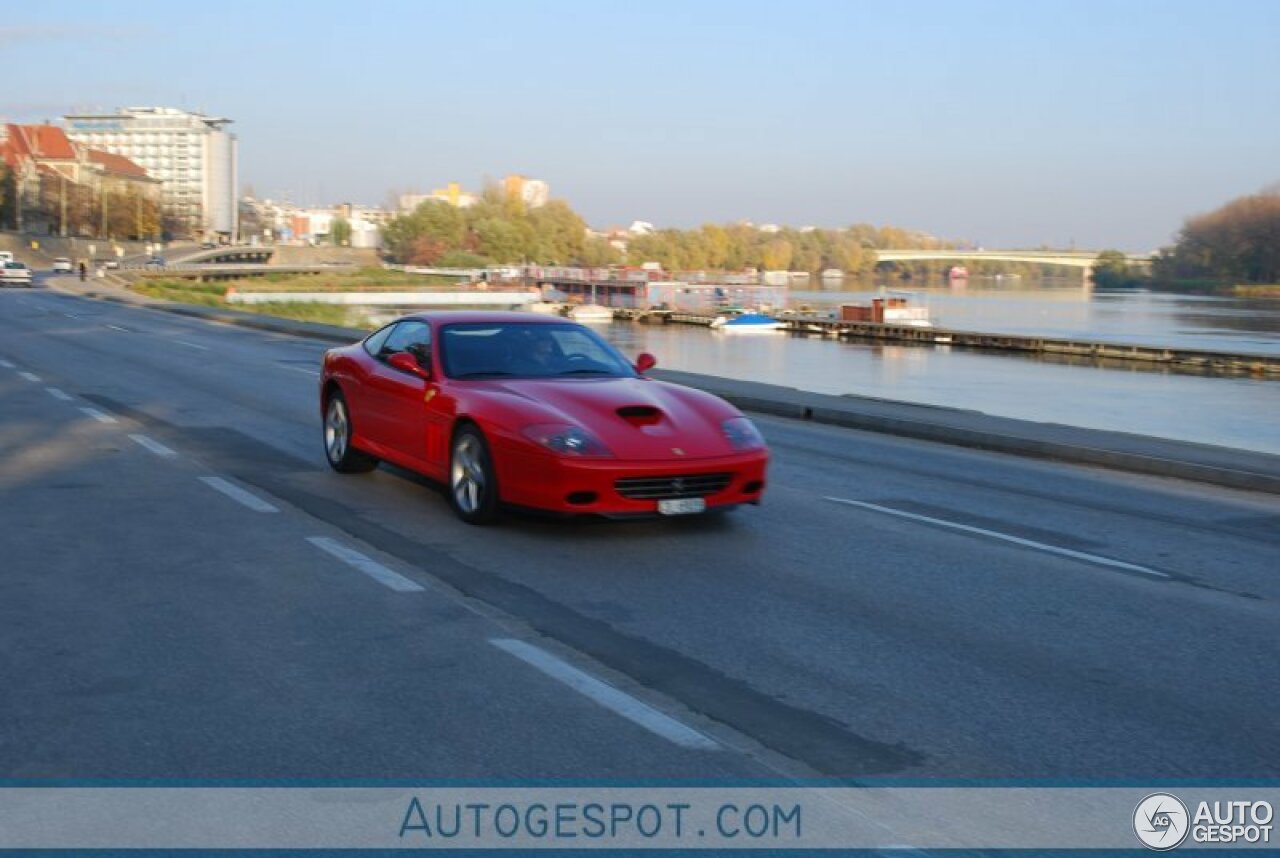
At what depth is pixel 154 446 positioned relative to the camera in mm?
13648

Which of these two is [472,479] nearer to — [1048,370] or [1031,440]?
[1031,440]

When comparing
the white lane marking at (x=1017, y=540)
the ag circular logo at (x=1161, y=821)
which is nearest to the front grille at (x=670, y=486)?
the white lane marking at (x=1017, y=540)

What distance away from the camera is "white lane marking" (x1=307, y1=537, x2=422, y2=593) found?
304 inches

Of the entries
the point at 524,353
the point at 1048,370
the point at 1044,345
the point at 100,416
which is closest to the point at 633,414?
the point at 524,353

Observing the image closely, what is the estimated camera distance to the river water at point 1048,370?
4091 centimetres

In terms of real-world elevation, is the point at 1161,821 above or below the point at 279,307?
below

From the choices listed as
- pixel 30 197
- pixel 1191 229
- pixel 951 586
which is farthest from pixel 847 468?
pixel 30 197

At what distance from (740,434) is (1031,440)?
21.8 feet

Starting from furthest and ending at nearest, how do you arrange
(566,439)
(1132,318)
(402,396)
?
(1132,318) → (402,396) → (566,439)

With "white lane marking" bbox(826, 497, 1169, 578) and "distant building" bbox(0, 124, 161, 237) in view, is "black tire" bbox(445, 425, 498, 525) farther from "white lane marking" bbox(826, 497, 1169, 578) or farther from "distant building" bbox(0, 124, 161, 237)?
"distant building" bbox(0, 124, 161, 237)

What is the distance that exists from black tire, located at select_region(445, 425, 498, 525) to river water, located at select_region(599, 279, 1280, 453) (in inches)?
931

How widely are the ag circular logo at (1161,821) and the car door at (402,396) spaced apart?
661 centimetres

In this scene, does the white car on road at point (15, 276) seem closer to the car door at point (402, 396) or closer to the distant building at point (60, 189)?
the distant building at point (60, 189)

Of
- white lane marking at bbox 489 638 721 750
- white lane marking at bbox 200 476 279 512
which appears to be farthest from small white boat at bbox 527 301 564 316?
white lane marking at bbox 489 638 721 750
